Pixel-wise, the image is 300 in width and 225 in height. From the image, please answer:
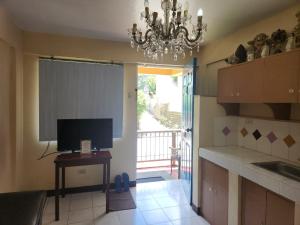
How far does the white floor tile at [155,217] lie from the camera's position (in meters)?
2.66

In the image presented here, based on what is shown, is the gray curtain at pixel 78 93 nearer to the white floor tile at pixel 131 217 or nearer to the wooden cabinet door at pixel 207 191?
the white floor tile at pixel 131 217

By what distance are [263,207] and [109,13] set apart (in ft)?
8.26

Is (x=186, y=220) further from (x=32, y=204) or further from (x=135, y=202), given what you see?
(x=32, y=204)

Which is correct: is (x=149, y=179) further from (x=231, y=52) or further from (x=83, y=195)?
(x=231, y=52)

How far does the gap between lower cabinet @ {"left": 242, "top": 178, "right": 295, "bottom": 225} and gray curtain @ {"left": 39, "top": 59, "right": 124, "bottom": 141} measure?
7.05ft

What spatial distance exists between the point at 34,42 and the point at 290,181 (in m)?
3.52

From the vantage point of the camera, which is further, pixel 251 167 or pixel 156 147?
pixel 156 147

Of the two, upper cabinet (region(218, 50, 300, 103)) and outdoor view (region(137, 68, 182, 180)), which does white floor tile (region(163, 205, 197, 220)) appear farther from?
outdoor view (region(137, 68, 182, 180))

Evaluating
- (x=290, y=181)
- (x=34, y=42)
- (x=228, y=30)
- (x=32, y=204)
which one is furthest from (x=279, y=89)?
(x=34, y=42)

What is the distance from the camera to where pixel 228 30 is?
9.45 ft

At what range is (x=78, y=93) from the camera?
331 centimetres

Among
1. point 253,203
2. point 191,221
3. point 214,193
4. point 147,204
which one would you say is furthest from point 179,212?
point 253,203

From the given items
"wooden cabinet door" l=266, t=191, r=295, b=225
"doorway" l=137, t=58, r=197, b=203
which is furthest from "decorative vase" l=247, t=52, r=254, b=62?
"doorway" l=137, t=58, r=197, b=203

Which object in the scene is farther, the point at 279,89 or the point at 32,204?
the point at 279,89
